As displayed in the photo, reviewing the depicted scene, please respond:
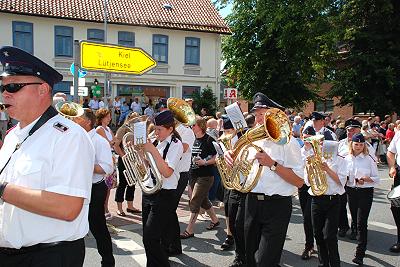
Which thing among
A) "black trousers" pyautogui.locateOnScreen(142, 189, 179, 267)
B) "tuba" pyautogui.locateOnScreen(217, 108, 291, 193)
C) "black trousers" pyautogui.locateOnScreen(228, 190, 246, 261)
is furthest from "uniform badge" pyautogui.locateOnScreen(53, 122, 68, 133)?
"black trousers" pyautogui.locateOnScreen(228, 190, 246, 261)

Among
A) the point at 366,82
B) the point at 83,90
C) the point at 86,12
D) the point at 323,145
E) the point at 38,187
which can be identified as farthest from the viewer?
→ the point at 86,12

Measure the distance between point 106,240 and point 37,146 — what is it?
106 inches

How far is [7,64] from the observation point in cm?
241

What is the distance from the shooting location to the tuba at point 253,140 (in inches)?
148

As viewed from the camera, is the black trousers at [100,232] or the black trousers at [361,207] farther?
the black trousers at [361,207]

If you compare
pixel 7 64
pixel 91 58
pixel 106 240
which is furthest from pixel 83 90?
pixel 7 64

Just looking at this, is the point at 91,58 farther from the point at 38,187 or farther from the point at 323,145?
the point at 38,187

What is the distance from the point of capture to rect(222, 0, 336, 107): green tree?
23.9 metres

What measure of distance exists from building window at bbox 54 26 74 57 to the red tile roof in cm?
88

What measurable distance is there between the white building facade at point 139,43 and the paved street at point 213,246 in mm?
19526

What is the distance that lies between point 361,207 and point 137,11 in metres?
24.7

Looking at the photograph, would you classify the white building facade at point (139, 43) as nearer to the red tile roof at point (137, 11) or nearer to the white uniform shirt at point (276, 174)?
the red tile roof at point (137, 11)

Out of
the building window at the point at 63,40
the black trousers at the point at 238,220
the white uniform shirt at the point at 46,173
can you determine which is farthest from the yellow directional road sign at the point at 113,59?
the building window at the point at 63,40

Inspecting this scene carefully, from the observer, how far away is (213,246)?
20.7 feet
